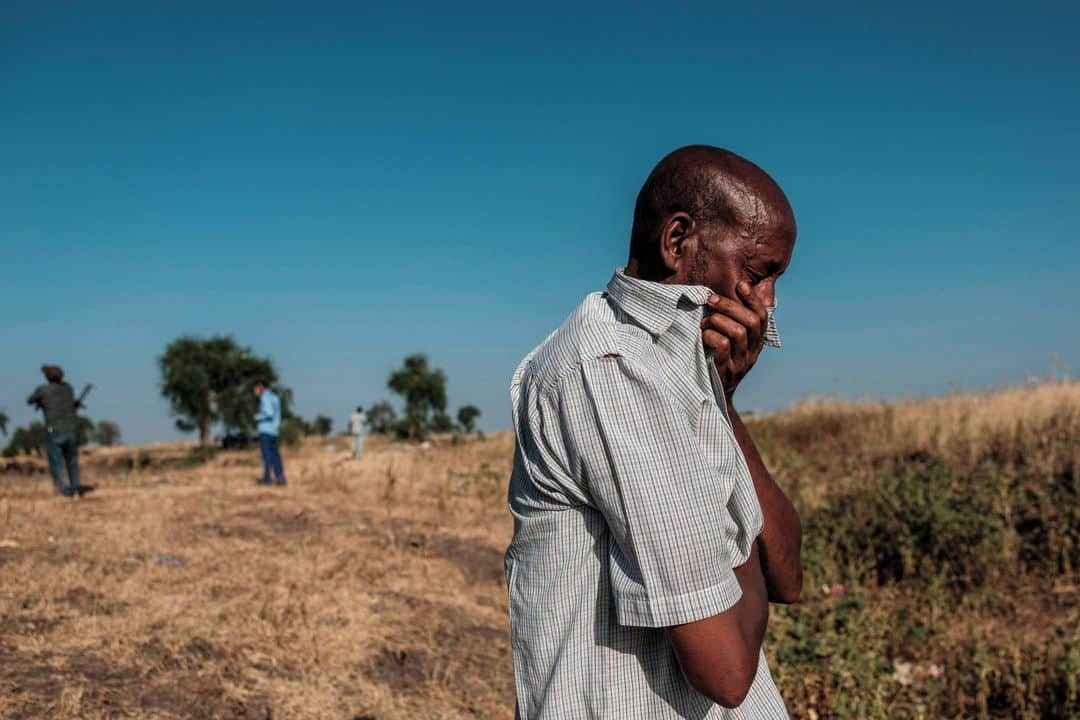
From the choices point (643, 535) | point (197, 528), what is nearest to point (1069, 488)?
point (643, 535)

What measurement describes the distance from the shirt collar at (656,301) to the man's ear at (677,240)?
0.08m

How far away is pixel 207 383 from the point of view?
31.4m

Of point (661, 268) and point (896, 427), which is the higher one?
point (661, 268)

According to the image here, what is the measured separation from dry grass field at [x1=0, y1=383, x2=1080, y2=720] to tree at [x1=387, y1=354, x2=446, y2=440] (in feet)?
62.7

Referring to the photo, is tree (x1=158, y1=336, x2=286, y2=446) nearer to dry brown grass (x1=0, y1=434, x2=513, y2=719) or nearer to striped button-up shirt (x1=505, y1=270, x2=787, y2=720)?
dry brown grass (x1=0, y1=434, x2=513, y2=719)

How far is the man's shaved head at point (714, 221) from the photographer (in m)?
1.44

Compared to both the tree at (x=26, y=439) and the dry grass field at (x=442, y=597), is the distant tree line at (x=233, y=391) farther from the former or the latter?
the dry grass field at (x=442, y=597)

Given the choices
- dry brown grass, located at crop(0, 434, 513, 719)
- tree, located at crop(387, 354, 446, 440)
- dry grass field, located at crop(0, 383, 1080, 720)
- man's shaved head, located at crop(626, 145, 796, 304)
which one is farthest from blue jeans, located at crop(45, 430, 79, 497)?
tree, located at crop(387, 354, 446, 440)

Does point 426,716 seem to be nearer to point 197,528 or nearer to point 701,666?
point 701,666

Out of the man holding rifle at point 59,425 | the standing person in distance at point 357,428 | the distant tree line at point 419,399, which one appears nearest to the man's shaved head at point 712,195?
the man holding rifle at point 59,425

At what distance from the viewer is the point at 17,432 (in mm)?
30188

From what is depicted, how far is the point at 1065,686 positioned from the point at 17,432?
33773 millimetres

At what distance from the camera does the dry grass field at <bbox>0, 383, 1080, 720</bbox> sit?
4082 mm

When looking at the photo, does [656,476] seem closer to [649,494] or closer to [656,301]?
[649,494]
